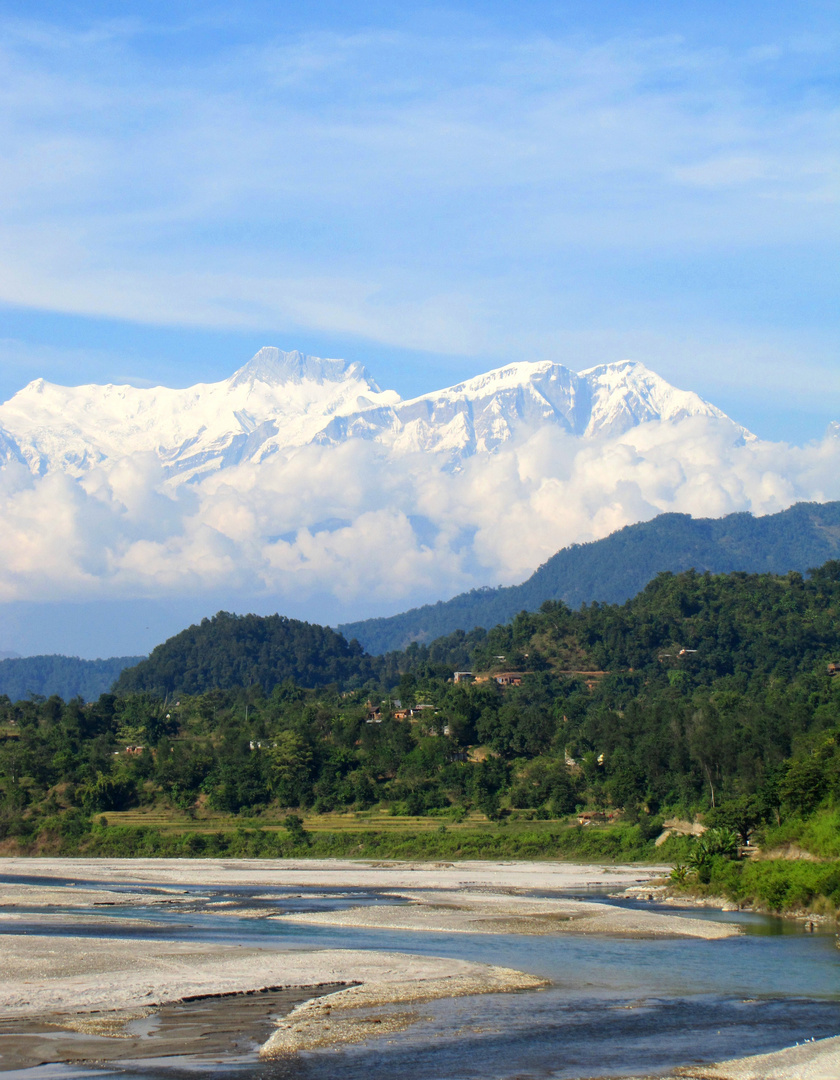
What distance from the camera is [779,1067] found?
23578 millimetres

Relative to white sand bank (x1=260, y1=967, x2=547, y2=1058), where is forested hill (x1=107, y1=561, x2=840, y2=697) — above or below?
above

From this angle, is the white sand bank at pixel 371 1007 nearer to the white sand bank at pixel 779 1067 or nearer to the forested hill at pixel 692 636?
the white sand bank at pixel 779 1067

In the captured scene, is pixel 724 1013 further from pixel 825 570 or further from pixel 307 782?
pixel 825 570

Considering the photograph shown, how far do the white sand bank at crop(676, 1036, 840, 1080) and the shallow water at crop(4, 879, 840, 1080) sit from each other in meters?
0.76

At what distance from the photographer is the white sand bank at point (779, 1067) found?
23.0 metres

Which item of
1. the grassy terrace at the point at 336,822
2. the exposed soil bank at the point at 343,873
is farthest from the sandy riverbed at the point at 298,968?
the grassy terrace at the point at 336,822

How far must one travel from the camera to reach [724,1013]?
1153 inches


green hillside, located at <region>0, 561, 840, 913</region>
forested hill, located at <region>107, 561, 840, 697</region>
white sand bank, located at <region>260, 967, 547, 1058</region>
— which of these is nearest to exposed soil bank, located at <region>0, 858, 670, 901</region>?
green hillside, located at <region>0, 561, 840, 913</region>

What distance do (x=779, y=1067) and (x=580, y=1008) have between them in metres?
7.31

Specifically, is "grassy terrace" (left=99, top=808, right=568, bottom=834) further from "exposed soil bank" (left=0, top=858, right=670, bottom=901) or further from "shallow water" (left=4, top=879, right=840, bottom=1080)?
"shallow water" (left=4, top=879, right=840, bottom=1080)

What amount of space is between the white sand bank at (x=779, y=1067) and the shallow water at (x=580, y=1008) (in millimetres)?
761

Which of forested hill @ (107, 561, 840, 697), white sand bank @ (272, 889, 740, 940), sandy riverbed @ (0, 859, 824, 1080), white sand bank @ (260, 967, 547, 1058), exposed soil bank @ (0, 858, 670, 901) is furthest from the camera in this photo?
forested hill @ (107, 561, 840, 697)

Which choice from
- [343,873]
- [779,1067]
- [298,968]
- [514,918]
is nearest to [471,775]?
[343,873]

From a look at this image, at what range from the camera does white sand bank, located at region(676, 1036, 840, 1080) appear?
2298 cm
